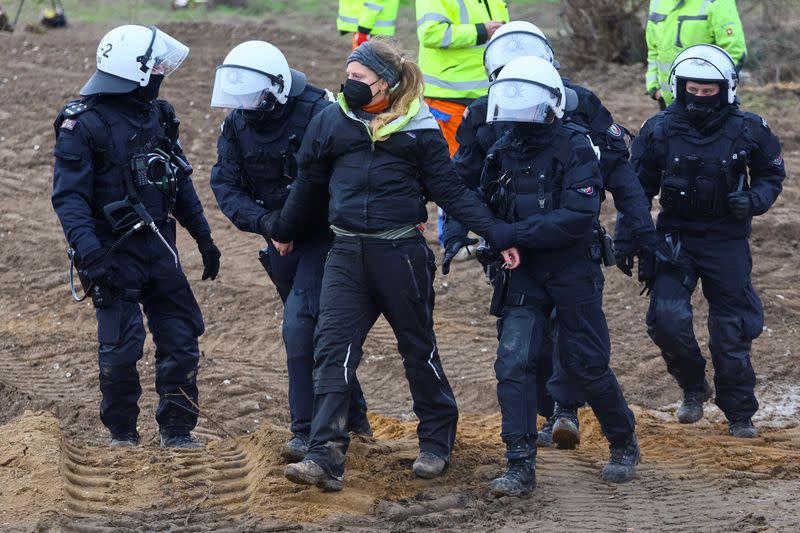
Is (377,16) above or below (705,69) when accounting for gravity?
below

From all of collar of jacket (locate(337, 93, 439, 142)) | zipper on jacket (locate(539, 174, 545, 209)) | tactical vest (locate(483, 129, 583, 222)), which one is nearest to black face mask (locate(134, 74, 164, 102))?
collar of jacket (locate(337, 93, 439, 142))

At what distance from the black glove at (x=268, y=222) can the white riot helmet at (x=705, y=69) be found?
2.47 metres

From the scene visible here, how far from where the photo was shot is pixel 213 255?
24.9ft

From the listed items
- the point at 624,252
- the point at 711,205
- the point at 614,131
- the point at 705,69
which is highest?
the point at 705,69

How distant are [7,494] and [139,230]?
1.78m

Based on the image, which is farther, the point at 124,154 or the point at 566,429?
the point at 566,429

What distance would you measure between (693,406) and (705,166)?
1.65 m

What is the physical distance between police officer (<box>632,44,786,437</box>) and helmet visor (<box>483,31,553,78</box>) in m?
0.91

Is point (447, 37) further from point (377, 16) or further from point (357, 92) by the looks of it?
point (357, 92)

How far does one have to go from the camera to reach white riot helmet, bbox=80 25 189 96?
22.8 ft

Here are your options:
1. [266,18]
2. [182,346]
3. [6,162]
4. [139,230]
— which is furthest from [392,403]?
[266,18]

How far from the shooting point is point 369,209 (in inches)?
237

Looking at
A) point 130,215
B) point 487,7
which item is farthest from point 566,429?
point 487,7

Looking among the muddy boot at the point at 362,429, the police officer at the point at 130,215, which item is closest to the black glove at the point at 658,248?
the muddy boot at the point at 362,429
